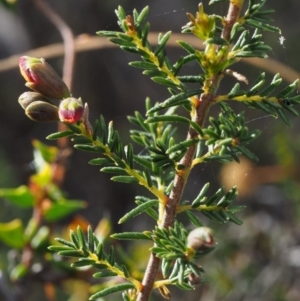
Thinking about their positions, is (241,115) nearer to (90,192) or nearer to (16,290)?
(16,290)

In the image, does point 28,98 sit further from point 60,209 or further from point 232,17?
point 60,209

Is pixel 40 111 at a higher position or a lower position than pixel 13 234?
higher

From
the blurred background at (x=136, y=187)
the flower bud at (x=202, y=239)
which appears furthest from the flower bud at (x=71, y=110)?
the blurred background at (x=136, y=187)

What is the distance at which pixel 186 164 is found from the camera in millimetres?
471

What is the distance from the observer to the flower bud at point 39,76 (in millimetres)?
463

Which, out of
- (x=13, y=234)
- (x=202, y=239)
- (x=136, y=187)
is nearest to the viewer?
(x=202, y=239)

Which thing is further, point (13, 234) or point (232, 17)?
point (13, 234)

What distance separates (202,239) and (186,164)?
0.09m

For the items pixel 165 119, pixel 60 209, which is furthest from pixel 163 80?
pixel 60 209

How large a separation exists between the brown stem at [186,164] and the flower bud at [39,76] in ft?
0.37

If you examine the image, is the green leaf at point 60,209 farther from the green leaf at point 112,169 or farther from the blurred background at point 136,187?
the green leaf at point 112,169

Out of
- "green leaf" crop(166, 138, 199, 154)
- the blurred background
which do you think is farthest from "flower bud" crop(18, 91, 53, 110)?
the blurred background

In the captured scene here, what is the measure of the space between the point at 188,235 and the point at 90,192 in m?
1.92

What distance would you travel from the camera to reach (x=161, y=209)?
1.64ft
